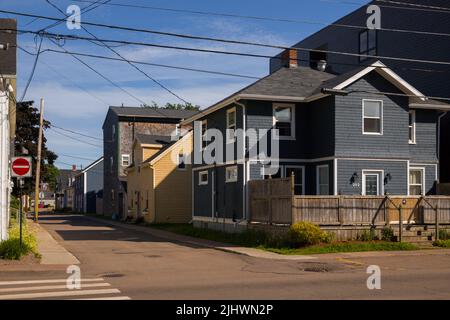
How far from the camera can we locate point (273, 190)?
81.2 feet

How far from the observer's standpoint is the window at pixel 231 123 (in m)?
29.1

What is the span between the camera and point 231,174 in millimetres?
29562

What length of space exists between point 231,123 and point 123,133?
102ft

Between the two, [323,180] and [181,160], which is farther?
[181,160]

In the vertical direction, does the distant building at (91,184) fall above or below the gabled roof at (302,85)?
below

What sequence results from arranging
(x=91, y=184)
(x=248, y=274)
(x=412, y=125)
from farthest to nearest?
(x=91, y=184) → (x=412, y=125) → (x=248, y=274)

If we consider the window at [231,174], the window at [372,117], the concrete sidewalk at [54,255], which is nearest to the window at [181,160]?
the window at [231,174]

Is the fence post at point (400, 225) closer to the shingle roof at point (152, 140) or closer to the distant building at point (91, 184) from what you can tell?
the shingle roof at point (152, 140)

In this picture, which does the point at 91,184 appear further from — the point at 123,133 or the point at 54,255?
the point at 54,255

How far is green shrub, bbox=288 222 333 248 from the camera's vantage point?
72.3 feet

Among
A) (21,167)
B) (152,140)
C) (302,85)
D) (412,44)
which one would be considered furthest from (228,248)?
(152,140)

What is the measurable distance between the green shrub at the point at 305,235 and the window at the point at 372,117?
658 centimetres

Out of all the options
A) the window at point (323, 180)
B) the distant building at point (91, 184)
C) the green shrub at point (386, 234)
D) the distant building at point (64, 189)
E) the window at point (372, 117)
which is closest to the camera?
the green shrub at point (386, 234)
